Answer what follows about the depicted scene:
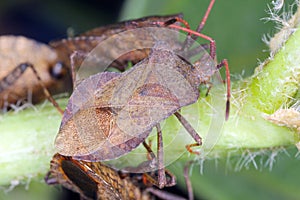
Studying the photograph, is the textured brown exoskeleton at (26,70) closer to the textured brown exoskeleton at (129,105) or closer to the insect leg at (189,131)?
the textured brown exoskeleton at (129,105)

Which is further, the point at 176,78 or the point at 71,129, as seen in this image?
the point at 176,78

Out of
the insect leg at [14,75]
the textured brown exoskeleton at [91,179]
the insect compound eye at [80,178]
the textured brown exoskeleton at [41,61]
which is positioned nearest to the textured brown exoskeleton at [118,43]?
the textured brown exoskeleton at [41,61]

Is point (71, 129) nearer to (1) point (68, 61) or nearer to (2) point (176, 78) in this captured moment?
(2) point (176, 78)

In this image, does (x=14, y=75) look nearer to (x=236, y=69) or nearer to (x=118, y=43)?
(x=118, y=43)

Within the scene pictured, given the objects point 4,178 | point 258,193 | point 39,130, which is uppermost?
point 39,130

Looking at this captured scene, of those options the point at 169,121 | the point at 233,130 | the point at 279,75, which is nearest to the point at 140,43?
the point at 169,121

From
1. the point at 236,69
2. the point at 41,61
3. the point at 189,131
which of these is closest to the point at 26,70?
the point at 41,61
